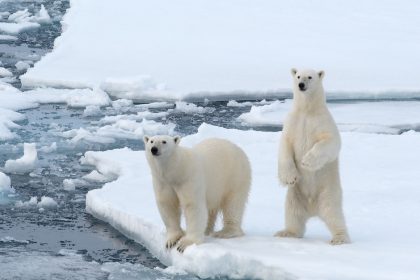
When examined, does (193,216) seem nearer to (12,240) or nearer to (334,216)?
(334,216)

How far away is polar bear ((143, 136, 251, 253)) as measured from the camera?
5059 mm

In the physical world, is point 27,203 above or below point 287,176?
below

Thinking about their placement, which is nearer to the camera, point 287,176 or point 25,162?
point 287,176

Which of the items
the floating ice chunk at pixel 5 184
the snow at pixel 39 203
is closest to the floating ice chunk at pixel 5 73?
the floating ice chunk at pixel 5 184

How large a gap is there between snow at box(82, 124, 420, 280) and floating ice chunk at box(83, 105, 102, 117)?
175 cm

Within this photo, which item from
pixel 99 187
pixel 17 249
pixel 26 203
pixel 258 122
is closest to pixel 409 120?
pixel 258 122

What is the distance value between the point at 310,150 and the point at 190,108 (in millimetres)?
5105

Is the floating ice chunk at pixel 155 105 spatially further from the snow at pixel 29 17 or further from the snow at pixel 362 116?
the snow at pixel 29 17

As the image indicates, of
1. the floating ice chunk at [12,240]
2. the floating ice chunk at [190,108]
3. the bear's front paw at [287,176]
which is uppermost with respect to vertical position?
the floating ice chunk at [190,108]

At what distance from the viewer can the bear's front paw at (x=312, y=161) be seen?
202 inches

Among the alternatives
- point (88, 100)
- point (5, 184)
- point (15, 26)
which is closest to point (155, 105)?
point (88, 100)

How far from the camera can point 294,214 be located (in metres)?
5.41

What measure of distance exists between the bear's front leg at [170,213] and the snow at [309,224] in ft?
0.28

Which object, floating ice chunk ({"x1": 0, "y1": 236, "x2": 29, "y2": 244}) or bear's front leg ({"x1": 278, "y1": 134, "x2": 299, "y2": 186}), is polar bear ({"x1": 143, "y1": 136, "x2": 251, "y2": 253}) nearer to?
bear's front leg ({"x1": 278, "y1": 134, "x2": 299, "y2": 186})
